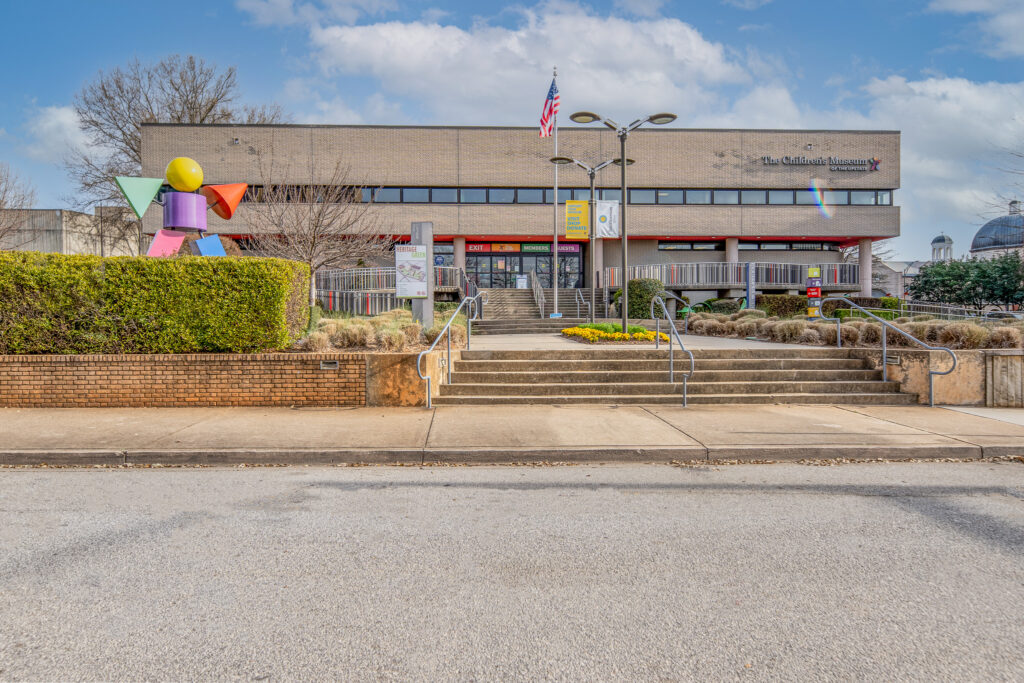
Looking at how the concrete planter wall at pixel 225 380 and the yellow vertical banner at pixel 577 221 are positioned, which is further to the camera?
the yellow vertical banner at pixel 577 221

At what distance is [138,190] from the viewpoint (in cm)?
1402

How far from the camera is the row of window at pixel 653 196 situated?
112 ft

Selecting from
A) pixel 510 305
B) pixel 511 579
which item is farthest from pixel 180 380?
pixel 510 305

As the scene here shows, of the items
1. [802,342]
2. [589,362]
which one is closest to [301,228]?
[589,362]

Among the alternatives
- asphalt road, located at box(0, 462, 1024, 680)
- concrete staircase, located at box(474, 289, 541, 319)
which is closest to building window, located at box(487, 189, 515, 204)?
concrete staircase, located at box(474, 289, 541, 319)

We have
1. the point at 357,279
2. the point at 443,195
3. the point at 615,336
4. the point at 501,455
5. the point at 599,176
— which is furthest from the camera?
the point at 599,176

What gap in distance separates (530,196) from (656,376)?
24.9 m

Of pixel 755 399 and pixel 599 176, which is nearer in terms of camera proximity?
pixel 755 399

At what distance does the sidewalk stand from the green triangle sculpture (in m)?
5.98

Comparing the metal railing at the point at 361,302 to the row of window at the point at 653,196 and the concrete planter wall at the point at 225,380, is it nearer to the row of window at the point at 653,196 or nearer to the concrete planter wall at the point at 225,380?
the concrete planter wall at the point at 225,380

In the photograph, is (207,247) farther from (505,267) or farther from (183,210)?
(505,267)

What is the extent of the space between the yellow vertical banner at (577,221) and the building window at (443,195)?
9.93 m

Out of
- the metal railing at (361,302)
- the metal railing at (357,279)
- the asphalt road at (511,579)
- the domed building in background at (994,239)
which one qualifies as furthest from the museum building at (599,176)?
the domed building in background at (994,239)

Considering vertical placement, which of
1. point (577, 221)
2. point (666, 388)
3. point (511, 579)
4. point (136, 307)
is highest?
point (577, 221)
